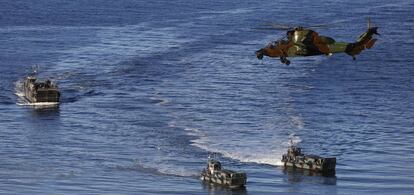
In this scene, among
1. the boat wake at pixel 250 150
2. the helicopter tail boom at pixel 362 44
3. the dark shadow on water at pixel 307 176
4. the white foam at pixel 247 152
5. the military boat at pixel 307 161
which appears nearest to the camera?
the helicopter tail boom at pixel 362 44

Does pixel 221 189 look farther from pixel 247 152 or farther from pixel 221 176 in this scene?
pixel 247 152

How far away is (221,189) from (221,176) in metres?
1.50

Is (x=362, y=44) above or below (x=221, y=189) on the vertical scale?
above

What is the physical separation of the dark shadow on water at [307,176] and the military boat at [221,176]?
8756mm

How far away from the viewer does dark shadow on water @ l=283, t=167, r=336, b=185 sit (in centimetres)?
15725

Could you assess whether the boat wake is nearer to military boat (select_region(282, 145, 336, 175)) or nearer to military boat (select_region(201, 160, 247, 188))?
military boat (select_region(282, 145, 336, 175))

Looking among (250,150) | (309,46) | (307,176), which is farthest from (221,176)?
(309,46)

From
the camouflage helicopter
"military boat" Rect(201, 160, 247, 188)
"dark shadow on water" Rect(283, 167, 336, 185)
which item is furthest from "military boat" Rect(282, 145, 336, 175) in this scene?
the camouflage helicopter

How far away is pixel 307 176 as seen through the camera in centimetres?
16025

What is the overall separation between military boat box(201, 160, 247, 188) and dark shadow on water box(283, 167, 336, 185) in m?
8.76

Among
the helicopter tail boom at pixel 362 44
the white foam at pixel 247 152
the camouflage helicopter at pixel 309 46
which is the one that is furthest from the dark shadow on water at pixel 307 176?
the helicopter tail boom at pixel 362 44

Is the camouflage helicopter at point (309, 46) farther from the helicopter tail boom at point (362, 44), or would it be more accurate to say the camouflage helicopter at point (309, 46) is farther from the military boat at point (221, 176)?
the military boat at point (221, 176)

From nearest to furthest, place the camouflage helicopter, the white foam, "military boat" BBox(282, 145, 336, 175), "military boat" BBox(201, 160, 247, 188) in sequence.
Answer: the camouflage helicopter → "military boat" BBox(201, 160, 247, 188) → "military boat" BBox(282, 145, 336, 175) → the white foam

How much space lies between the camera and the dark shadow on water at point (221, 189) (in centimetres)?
14988
